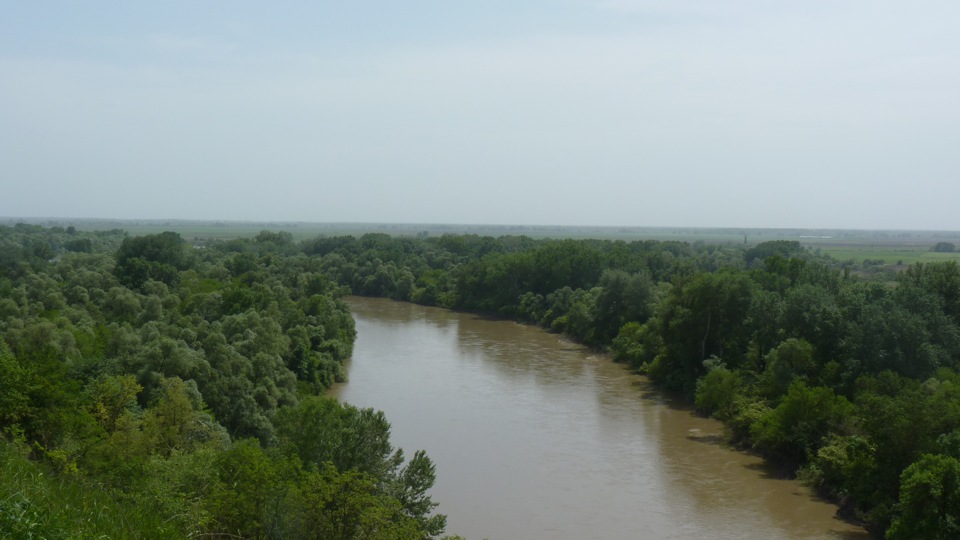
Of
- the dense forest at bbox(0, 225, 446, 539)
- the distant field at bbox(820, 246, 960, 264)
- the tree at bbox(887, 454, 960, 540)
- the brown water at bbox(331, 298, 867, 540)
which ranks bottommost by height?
the brown water at bbox(331, 298, 867, 540)

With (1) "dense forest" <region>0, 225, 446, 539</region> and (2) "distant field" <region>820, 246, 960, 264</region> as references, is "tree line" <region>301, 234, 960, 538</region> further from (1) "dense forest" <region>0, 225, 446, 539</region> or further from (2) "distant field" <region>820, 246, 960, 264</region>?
(2) "distant field" <region>820, 246, 960, 264</region>

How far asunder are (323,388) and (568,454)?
1218 centimetres

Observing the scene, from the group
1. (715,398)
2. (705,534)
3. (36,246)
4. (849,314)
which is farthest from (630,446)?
(36,246)

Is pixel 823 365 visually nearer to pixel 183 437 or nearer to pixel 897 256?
pixel 183 437

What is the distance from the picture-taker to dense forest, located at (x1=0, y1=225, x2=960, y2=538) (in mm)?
12625

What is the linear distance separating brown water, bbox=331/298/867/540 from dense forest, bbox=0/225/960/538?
4.52 ft

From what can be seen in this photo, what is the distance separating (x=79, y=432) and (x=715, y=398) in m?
22.7

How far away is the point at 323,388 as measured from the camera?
3350 cm

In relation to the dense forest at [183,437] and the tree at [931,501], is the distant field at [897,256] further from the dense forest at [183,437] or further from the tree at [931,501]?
the dense forest at [183,437]

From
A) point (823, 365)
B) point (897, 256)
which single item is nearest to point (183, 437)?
point (823, 365)

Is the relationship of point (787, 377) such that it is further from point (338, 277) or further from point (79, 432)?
point (338, 277)

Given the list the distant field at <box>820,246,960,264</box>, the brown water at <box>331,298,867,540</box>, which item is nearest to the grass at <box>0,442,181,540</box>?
the brown water at <box>331,298,867,540</box>

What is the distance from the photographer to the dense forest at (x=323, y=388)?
12625 mm

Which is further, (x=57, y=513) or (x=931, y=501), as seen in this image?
(x=931, y=501)
